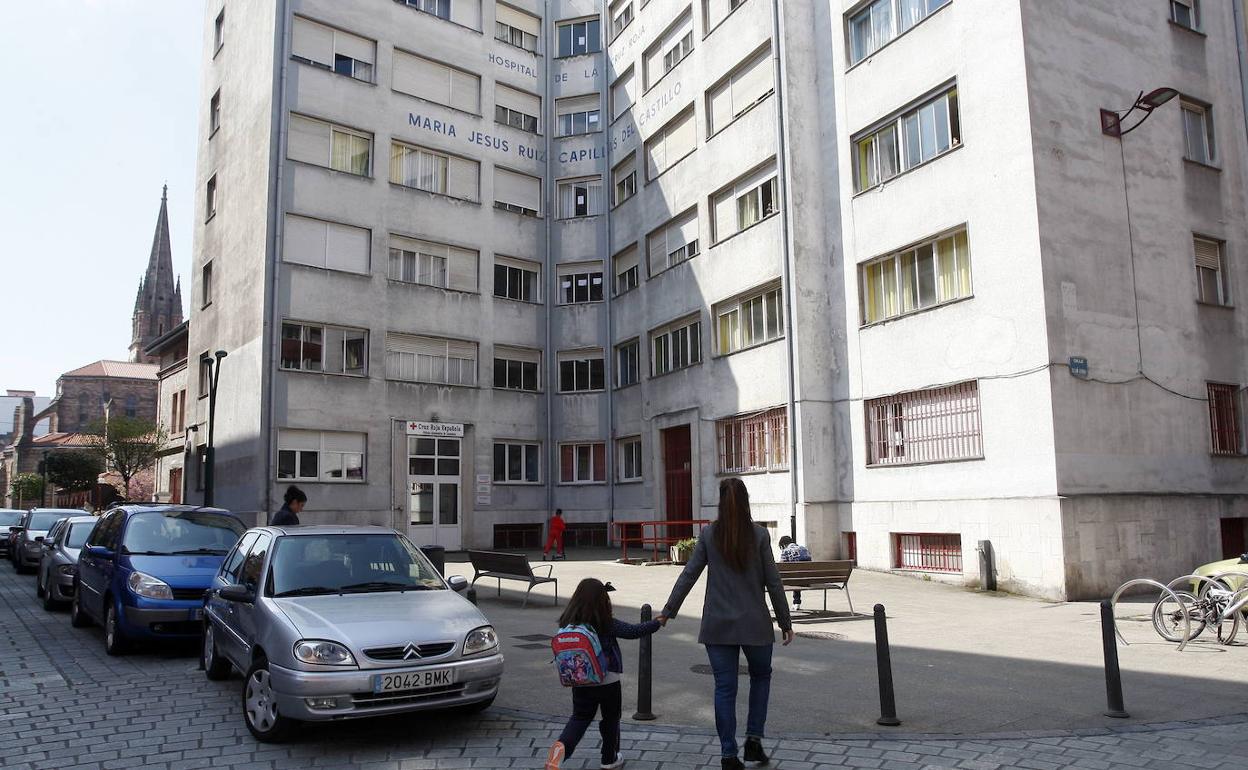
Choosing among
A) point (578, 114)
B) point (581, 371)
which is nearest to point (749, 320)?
point (581, 371)

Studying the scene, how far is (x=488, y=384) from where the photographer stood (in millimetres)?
28875

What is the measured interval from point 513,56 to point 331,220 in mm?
9453

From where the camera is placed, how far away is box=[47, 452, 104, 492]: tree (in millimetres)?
60841

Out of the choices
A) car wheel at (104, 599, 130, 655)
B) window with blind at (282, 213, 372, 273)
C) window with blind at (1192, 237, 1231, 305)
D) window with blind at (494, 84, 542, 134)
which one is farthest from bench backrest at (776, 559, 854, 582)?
window with blind at (494, 84, 542, 134)

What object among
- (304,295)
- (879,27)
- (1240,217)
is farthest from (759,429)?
(304,295)

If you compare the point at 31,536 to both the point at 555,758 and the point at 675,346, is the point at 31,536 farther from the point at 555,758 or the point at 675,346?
the point at 555,758

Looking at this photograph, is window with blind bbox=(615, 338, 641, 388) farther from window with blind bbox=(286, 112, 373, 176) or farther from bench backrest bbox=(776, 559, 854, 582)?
bench backrest bbox=(776, 559, 854, 582)

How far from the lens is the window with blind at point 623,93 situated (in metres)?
29.5

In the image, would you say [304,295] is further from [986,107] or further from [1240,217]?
[1240,217]

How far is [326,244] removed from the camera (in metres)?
26.3

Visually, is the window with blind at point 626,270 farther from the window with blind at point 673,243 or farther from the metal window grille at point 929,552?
the metal window grille at point 929,552

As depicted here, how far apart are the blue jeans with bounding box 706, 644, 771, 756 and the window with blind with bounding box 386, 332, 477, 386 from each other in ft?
74.9

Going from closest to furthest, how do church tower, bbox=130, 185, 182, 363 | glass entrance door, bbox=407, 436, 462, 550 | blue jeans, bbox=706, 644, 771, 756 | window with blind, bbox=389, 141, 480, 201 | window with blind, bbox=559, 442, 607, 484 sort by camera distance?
blue jeans, bbox=706, 644, 771, 756
glass entrance door, bbox=407, 436, 462, 550
window with blind, bbox=389, 141, 480, 201
window with blind, bbox=559, 442, 607, 484
church tower, bbox=130, 185, 182, 363

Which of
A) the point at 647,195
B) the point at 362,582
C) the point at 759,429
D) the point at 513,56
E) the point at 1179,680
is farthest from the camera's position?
the point at 513,56
